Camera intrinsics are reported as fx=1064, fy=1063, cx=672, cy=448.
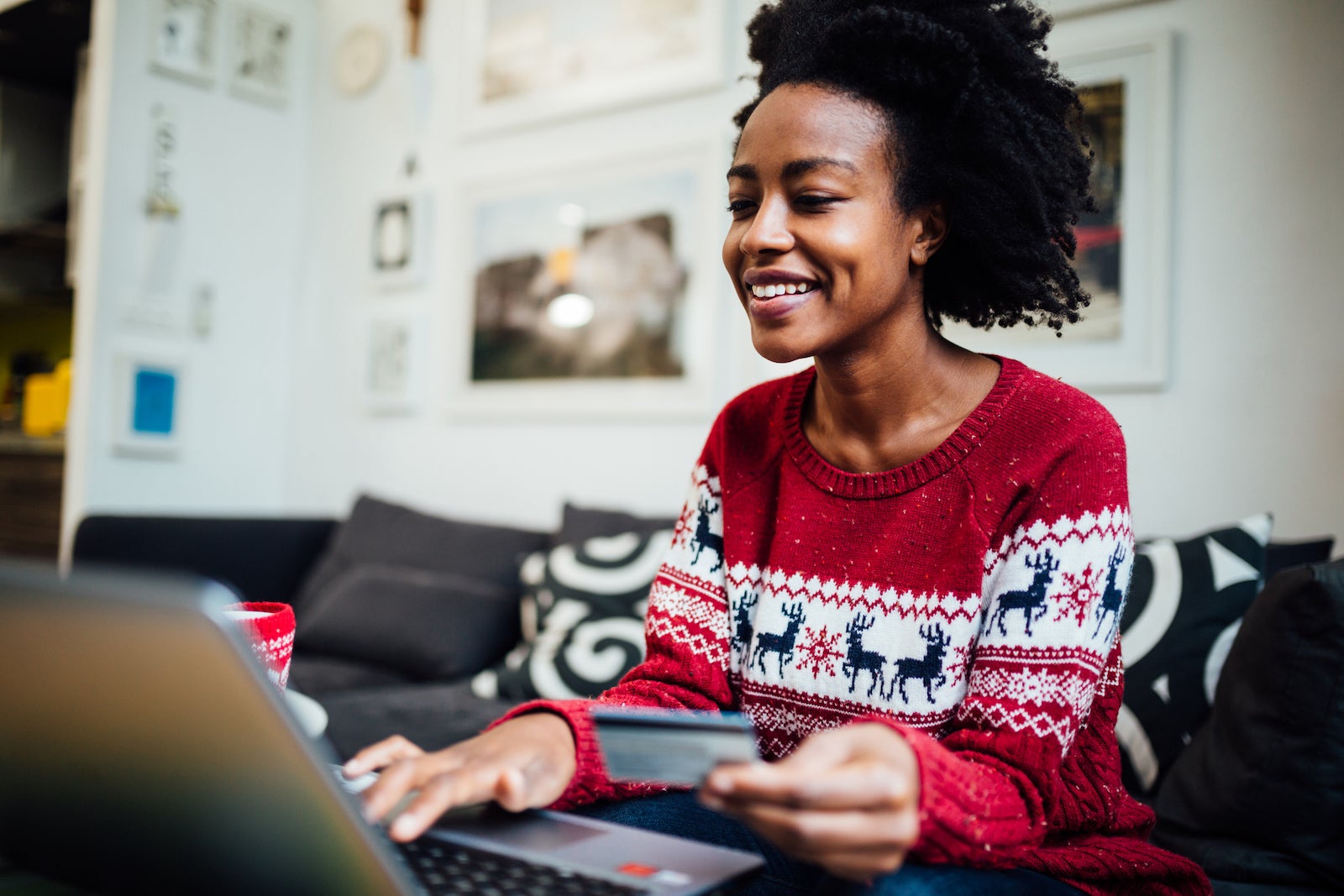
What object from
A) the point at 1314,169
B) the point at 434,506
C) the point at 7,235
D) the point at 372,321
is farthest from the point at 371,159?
the point at 1314,169

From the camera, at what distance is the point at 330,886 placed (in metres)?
0.49

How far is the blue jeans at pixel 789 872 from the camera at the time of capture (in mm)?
700

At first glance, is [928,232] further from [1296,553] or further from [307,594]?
[307,594]

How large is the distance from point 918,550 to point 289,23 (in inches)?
122

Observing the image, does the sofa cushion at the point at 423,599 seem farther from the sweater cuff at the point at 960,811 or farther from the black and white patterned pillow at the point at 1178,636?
the sweater cuff at the point at 960,811

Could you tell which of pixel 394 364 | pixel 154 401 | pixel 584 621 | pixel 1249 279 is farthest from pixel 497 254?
pixel 1249 279

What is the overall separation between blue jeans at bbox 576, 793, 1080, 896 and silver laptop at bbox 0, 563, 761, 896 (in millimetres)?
153

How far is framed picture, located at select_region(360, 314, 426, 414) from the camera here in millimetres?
2998

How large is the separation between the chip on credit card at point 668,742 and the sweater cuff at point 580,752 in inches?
11.3

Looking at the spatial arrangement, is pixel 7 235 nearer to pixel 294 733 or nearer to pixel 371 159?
pixel 371 159

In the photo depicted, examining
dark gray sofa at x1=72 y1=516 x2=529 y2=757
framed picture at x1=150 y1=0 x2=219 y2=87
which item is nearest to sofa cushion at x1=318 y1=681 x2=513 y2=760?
dark gray sofa at x1=72 y1=516 x2=529 y2=757

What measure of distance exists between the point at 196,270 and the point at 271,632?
2.78m

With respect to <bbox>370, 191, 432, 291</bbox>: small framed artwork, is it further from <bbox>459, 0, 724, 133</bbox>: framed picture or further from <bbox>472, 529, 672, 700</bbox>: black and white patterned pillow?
<bbox>472, 529, 672, 700</bbox>: black and white patterned pillow

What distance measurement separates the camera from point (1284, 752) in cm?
116
